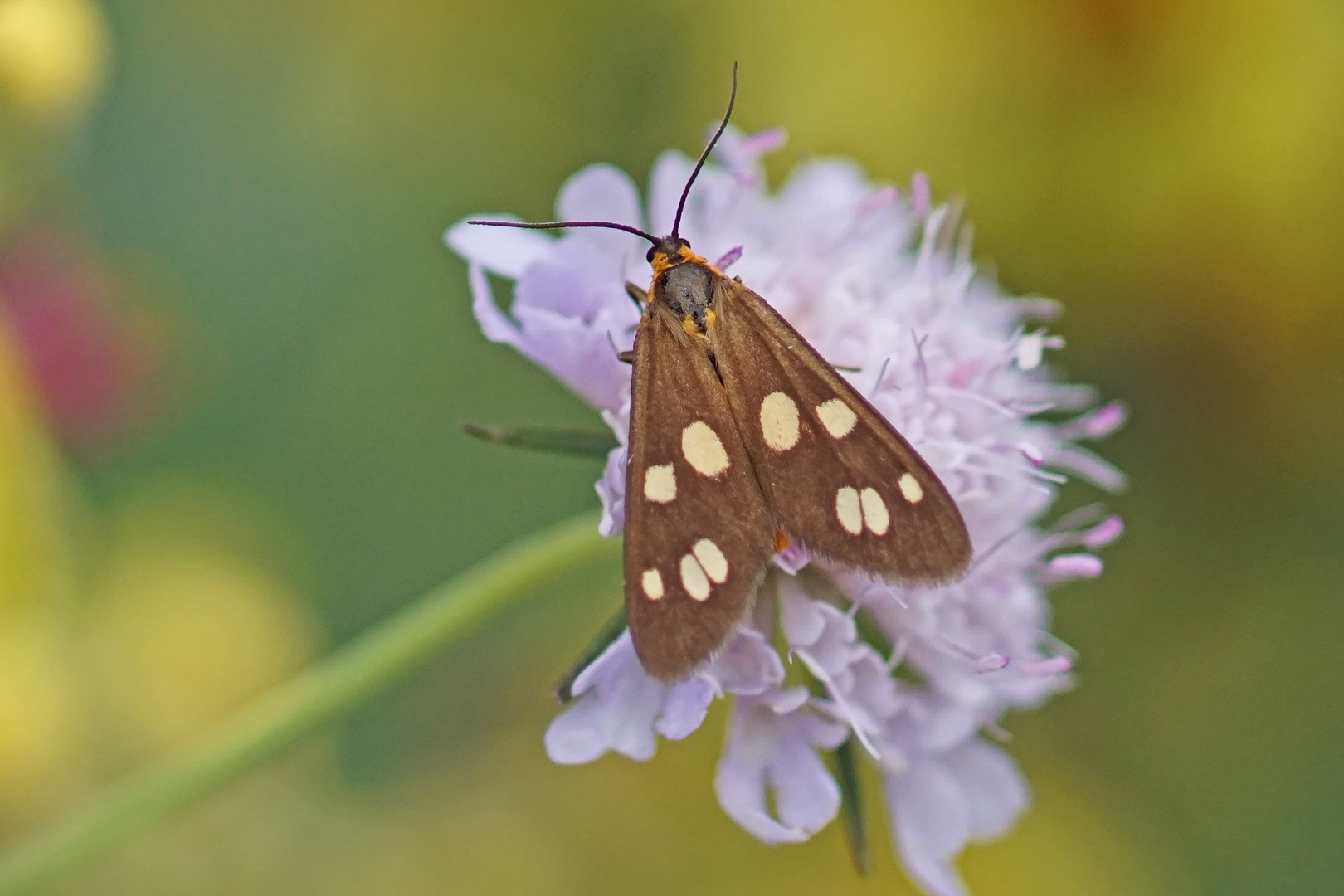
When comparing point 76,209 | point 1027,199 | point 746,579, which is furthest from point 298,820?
point 1027,199

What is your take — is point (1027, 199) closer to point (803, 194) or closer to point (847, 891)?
point (803, 194)

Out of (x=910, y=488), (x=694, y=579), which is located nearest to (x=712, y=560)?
(x=694, y=579)

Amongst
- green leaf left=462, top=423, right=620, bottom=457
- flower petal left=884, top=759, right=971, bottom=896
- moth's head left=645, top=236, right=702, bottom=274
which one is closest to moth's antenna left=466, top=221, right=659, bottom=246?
moth's head left=645, top=236, right=702, bottom=274

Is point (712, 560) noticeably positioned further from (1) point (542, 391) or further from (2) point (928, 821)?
(1) point (542, 391)

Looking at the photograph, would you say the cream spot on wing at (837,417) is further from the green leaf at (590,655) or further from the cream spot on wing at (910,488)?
the green leaf at (590,655)

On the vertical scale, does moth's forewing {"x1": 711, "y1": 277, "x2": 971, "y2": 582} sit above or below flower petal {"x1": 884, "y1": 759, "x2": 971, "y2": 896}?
above

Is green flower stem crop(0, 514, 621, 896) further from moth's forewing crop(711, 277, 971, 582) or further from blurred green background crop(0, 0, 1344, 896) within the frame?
blurred green background crop(0, 0, 1344, 896)
